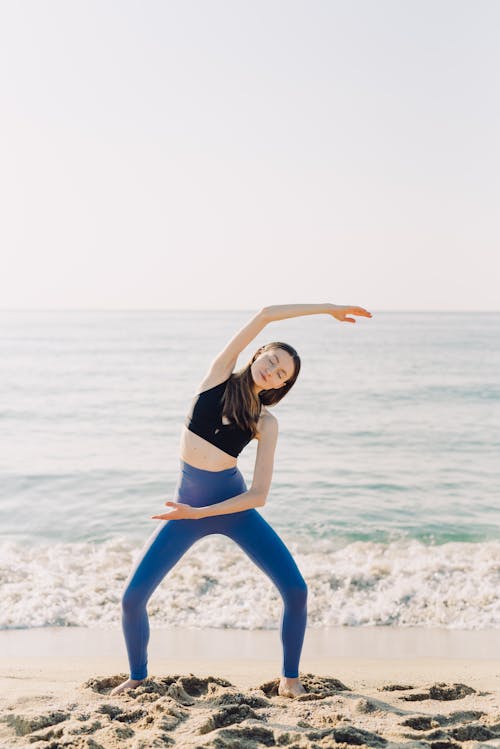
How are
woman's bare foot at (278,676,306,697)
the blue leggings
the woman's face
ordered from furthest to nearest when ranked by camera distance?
woman's bare foot at (278,676,306,697)
the blue leggings
the woman's face

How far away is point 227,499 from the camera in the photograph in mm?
4082

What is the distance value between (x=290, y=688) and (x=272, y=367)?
5.96 feet

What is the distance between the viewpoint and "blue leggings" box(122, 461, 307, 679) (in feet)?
13.2

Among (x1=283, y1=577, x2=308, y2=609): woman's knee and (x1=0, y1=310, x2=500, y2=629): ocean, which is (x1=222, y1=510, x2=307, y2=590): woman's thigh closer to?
(x1=283, y1=577, x2=308, y2=609): woman's knee

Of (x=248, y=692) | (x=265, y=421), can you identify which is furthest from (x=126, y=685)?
(x=265, y=421)

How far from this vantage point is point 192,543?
4.09 m

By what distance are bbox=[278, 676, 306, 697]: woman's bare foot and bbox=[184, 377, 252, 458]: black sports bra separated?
1343mm

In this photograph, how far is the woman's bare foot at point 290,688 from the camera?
4.15 metres

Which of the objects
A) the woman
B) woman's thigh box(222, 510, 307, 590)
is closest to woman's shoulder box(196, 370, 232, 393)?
the woman

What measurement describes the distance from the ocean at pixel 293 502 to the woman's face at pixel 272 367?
3.34m

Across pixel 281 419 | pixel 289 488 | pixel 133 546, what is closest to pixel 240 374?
pixel 133 546

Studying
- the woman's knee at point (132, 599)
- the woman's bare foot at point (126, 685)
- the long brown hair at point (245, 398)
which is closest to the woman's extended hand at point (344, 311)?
the long brown hair at point (245, 398)

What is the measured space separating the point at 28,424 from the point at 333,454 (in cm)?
890

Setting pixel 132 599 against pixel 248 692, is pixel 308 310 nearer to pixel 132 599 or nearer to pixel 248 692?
pixel 132 599
